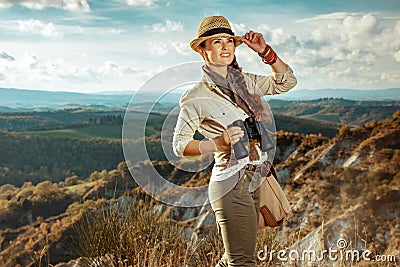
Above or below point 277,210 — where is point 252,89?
above

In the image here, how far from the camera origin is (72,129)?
6084 centimetres

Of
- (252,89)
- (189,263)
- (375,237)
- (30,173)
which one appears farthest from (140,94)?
(30,173)

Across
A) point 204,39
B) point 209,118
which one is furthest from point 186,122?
point 204,39

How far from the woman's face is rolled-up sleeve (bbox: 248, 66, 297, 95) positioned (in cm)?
17

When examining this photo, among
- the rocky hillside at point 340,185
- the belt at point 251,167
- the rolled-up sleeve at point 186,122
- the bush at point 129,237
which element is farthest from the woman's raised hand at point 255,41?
the rocky hillside at point 340,185

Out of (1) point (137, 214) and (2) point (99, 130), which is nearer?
(1) point (137, 214)

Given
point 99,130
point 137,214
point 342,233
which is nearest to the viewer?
point 137,214

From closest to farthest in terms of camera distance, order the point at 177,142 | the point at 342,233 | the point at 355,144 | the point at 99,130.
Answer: the point at 177,142, the point at 342,233, the point at 355,144, the point at 99,130

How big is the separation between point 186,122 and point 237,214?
0.41 metres

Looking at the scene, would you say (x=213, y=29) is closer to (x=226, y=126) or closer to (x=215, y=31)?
(x=215, y=31)

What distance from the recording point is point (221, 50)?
1776 millimetres

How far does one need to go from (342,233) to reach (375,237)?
7.44 ft

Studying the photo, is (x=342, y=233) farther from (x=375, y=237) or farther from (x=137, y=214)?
(x=137, y=214)

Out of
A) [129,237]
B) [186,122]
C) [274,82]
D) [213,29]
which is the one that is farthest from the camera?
[129,237]
